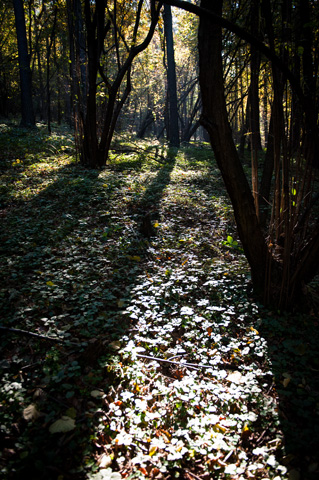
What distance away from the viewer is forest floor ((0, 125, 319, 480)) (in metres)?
1.78

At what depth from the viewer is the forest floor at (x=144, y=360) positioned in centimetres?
178

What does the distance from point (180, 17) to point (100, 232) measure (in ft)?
61.9

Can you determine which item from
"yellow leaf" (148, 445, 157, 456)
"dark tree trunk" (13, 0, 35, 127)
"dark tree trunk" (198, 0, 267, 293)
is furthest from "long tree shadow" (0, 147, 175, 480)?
"dark tree trunk" (13, 0, 35, 127)

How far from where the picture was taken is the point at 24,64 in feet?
38.4

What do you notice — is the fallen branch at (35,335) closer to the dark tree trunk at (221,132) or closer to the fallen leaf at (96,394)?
the fallen leaf at (96,394)

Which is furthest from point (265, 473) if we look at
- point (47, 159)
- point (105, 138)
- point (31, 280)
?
point (47, 159)

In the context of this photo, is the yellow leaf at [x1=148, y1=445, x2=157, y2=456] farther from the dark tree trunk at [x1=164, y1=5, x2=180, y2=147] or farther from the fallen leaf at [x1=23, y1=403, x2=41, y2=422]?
the dark tree trunk at [x1=164, y1=5, x2=180, y2=147]

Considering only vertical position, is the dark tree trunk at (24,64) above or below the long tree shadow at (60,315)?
above

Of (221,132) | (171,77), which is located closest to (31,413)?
(221,132)

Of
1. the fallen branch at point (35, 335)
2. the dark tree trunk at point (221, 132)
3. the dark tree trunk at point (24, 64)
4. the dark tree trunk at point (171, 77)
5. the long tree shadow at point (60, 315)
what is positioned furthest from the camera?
the dark tree trunk at point (171, 77)

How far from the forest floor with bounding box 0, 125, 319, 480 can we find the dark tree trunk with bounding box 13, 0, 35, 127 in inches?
365

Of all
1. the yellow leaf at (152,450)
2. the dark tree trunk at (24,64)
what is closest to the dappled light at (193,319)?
the yellow leaf at (152,450)

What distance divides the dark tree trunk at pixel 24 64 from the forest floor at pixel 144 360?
927 cm

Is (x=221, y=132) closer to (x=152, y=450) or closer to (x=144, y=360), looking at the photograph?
(x=144, y=360)
